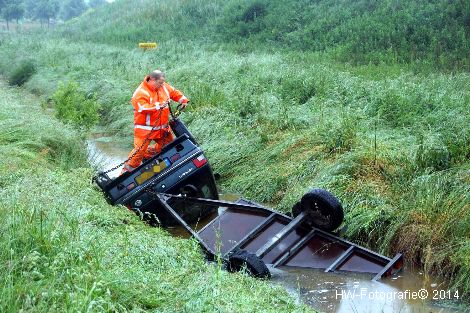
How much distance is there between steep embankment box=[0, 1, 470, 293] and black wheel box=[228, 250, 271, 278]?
1570 mm

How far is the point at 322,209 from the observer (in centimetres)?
671

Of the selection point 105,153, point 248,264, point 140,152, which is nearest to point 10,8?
point 105,153

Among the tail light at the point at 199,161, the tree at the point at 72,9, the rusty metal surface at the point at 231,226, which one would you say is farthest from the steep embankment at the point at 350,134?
the tree at the point at 72,9

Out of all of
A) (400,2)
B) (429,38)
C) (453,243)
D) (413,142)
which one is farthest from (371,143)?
(400,2)

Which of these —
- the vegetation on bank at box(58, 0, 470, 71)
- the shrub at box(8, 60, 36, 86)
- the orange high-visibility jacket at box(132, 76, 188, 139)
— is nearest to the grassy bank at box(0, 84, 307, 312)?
the orange high-visibility jacket at box(132, 76, 188, 139)

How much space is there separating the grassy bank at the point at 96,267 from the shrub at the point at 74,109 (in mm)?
5452

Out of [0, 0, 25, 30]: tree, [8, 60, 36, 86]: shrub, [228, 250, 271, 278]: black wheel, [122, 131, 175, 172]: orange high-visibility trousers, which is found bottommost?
[0, 0, 25, 30]: tree

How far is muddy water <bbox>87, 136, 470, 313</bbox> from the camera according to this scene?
5.66 m

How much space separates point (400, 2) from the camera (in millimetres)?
21859

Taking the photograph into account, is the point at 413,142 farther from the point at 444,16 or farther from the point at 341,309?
the point at 444,16

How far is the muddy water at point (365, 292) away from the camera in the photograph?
5.66 meters

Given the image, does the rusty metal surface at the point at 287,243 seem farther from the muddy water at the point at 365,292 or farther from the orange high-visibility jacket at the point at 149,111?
the orange high-visibility jacket at the point at 149,111

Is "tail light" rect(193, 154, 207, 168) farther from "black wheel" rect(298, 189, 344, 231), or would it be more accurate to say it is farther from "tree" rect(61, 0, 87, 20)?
"tree" rect(61, 0, 87, 20)

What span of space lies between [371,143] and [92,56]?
19.4 meters
